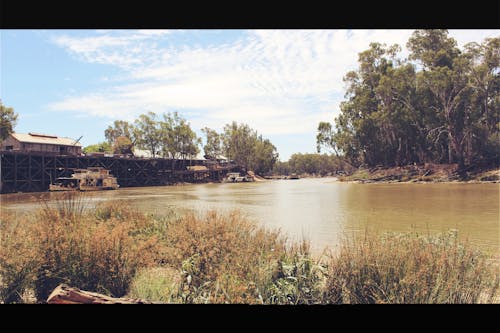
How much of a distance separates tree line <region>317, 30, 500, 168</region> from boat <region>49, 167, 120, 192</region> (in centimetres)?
4048

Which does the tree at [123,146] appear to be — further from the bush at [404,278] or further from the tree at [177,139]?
the bush at [404,278]

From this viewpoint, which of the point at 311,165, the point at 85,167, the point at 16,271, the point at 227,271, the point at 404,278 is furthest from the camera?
the point at 311,165

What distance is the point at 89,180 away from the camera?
44094mm

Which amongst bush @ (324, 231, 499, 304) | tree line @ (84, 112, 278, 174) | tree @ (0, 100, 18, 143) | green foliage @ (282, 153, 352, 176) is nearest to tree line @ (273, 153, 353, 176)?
green foliage @ (282, 153, 352, 176)

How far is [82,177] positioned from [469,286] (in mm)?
46241

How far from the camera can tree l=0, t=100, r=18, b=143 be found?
40.7 meters

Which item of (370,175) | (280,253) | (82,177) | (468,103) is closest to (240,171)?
(370,175)

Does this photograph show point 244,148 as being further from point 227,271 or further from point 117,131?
point 227,271

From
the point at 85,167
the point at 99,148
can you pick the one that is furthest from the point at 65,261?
the point at 99,148

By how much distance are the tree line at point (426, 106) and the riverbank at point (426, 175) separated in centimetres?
171

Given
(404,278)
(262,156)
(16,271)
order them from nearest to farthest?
(404,278), (16,271), (262,156)

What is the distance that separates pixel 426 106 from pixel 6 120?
185 ft
